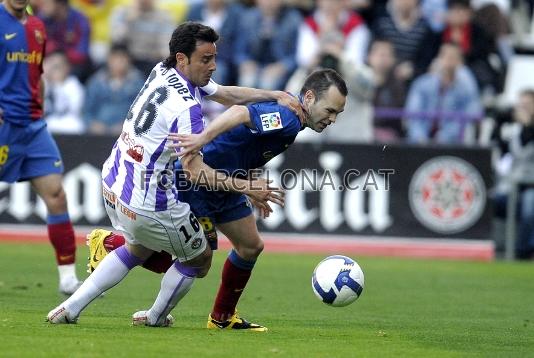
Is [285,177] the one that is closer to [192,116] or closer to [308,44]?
[308,44]

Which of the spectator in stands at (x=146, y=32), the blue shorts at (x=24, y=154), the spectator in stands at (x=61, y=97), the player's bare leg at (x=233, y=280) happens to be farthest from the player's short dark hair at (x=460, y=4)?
the player's bare leg at (x=233, y=280)

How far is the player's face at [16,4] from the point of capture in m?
10.5

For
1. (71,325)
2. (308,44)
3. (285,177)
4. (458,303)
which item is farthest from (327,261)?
(308,44)

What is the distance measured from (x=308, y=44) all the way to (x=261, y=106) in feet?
36.7

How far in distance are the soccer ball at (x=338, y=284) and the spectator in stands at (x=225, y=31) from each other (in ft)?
33.5

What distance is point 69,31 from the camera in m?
19.3

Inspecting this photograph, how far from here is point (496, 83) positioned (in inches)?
760

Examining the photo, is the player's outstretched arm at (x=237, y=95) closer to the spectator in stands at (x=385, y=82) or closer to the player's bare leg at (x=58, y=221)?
the player's bare leg at (x=58, y=221)

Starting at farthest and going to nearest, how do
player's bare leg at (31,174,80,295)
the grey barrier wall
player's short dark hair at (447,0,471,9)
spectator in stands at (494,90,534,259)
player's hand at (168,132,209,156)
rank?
player's short dark hair at (447,0,471,9) < spectator in stands at (494,90,534,259) < the grey barrier wall < player's bare leg at (31,174,80,295) < player's hand at (168,132,209,156)

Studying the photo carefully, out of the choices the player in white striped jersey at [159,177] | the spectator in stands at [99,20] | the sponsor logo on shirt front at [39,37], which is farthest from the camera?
the spectator in stands at [99,20]

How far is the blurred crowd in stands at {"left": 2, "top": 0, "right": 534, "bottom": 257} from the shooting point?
1750 cm

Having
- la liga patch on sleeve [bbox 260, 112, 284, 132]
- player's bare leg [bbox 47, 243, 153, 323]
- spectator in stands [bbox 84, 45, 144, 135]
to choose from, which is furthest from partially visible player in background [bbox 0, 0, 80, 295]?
spectator in stands [bbox 84, 45, 144, 135]

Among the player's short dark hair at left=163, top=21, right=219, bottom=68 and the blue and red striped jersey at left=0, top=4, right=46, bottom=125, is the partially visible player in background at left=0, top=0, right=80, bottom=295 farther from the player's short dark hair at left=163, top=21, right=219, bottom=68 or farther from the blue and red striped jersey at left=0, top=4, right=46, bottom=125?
the player's short dark hair at left=163, top=21, right=219, bottom=68

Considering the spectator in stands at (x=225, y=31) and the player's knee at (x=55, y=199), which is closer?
the player's knee at (x=55, y=199)
